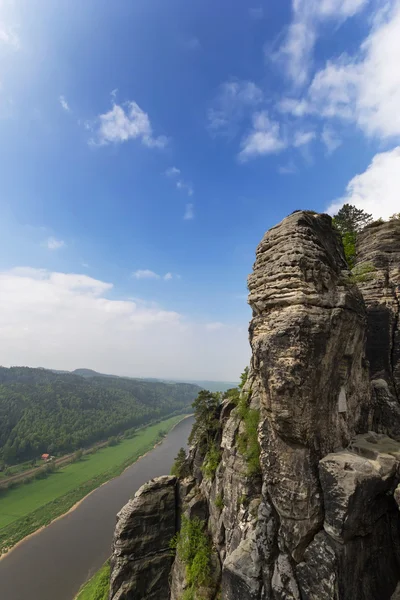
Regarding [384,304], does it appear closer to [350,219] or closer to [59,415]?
[350,219]

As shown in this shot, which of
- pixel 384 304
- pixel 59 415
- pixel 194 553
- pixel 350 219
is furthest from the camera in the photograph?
pixel 59 415

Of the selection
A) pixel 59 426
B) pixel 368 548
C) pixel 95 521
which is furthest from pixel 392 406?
pixel 59 426

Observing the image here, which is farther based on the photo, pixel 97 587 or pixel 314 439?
pixel 97 587

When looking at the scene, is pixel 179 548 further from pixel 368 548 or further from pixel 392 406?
pixel 392 406

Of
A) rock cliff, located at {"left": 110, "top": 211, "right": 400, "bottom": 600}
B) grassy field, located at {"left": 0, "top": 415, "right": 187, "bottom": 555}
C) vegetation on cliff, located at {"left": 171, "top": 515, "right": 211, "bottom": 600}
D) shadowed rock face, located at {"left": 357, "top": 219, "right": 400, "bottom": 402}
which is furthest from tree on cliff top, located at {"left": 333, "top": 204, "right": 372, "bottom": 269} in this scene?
grassy field, located at {"left": 0, "top": 415, "right": 187, "bottom": 555}

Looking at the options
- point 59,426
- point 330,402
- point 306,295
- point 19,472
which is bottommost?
point 19,472

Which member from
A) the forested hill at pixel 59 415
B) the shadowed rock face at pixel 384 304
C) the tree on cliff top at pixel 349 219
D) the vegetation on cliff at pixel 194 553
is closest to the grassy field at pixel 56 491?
the forested hill at pixel 59 415

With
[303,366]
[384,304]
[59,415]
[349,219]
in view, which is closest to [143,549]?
[303,366]

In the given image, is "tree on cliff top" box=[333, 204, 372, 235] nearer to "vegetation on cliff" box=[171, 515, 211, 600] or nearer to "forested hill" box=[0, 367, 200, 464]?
"vegetation on cliff" box=[171, 515, 211, 600]
